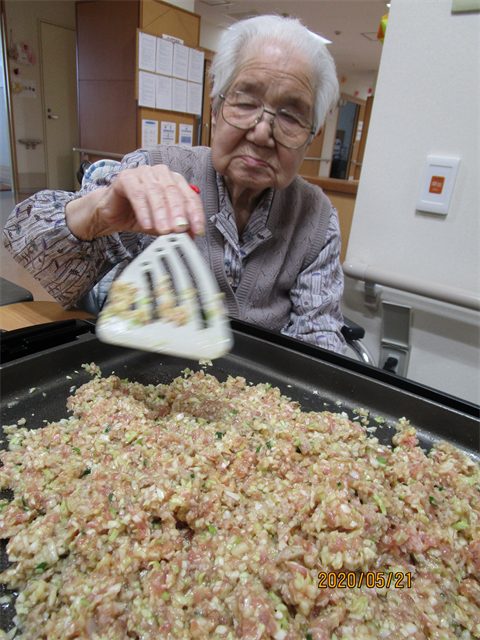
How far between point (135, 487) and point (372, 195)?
1.57m

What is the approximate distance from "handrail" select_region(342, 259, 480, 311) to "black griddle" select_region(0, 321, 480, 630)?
2.55 feet

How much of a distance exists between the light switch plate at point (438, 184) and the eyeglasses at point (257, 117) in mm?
656

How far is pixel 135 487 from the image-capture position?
765 millimetres

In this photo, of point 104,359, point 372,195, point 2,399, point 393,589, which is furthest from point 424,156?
point 2,399

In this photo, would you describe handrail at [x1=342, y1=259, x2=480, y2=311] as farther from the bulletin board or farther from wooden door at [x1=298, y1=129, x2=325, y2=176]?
wooden door at [x1=298, y1=129, x2=325, y2=176]

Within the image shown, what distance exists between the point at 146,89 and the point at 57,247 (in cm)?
405

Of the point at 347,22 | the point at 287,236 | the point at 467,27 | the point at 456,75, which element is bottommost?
the point at 287,236

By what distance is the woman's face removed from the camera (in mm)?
1194

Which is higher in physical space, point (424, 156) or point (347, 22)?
point (347, 22)

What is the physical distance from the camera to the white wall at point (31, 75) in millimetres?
6121

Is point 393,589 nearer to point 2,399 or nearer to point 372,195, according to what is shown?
point 2,399

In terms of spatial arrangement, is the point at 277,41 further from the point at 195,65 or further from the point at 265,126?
the point at 195,65

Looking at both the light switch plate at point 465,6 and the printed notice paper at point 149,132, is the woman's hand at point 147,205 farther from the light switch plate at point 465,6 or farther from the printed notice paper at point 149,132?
the printed notice paper at point 149,132

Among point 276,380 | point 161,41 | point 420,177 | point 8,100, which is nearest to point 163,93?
point 161,41
